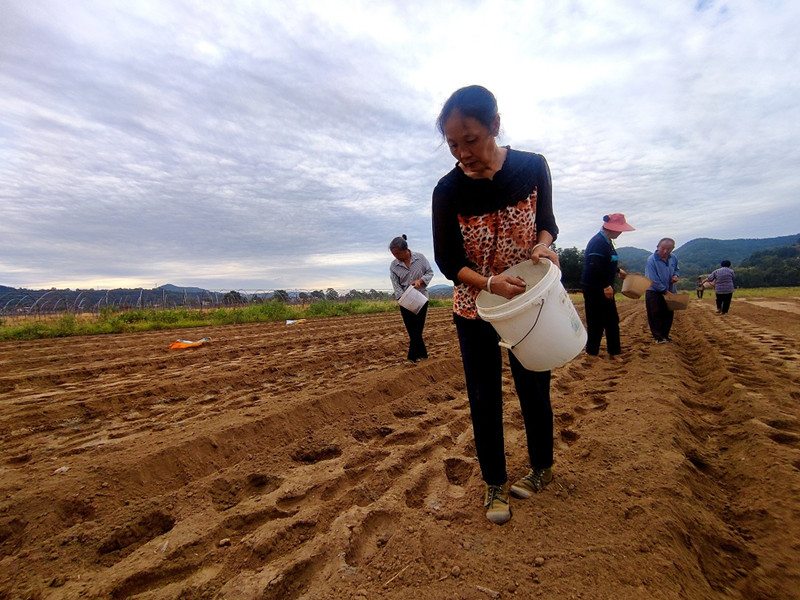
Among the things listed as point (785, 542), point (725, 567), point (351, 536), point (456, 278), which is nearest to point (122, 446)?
point (351, 536)

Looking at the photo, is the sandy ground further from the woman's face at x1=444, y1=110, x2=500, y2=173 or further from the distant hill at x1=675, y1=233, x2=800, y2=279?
the distant hill at x1=675, y1=233, x2=800, y2=279

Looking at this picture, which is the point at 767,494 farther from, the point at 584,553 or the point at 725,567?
the point at 584,553

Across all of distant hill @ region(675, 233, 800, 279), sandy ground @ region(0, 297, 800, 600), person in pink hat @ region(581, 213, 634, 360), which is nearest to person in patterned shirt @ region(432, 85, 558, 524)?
sandy ground @ region(0, 297, 800, 600)

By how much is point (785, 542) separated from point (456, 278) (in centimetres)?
165

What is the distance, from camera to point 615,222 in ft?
17.3

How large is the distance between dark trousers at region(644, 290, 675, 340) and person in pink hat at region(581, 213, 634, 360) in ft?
3.66

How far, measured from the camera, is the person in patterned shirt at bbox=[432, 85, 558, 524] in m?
1.64

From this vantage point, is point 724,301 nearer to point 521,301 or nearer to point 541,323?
point 541,323

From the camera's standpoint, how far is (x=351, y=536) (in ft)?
5.55

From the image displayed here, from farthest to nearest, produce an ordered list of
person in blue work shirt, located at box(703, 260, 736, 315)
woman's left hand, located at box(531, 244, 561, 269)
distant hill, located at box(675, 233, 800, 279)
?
distant hill, located at box(675, 233, 800, 279)
person in blue work shirt, located at box(703, 260, 736, 315)
woman's left hand, located at box(531, 244, 561, 269)

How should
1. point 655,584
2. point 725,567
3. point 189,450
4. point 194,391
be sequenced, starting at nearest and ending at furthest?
point 655,584, point 725,567, point 189,450, point 194,391

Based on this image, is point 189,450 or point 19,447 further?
point 19,447

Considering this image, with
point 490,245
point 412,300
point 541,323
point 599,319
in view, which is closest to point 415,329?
point 412,300

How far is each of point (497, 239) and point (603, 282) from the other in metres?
4.28
